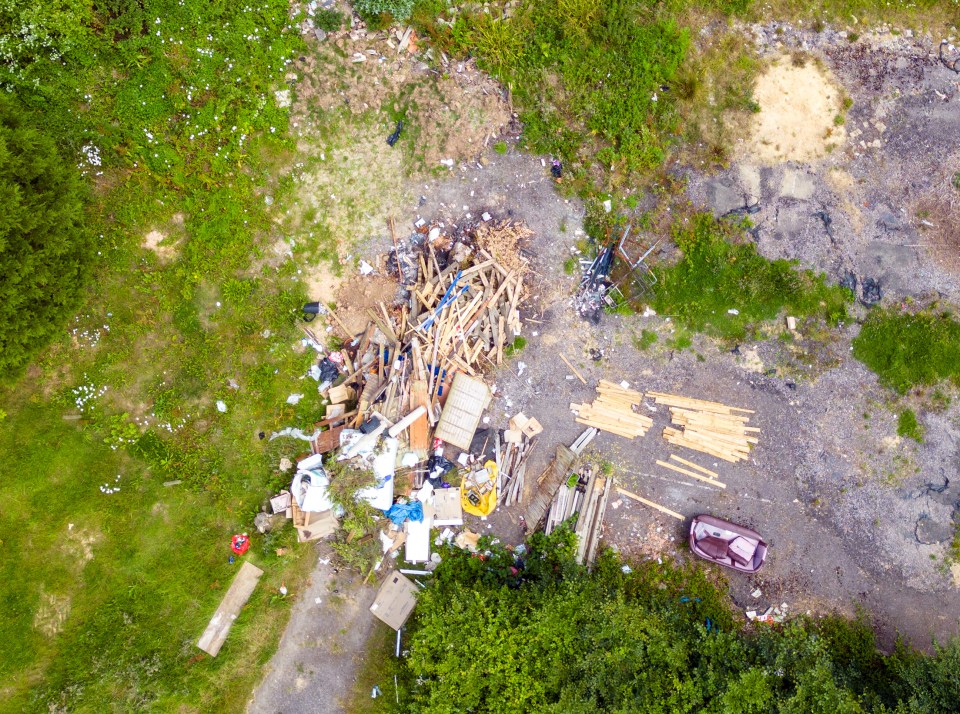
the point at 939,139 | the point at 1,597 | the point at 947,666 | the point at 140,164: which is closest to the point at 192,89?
the point at 140,164

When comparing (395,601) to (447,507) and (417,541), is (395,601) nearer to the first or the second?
(417,541)

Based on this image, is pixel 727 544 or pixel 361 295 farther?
pixel 361 295

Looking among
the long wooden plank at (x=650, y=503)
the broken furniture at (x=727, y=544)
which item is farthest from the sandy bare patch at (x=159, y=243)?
the broken furniture at (x=727, y=544)

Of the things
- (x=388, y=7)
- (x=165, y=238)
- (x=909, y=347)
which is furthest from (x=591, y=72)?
(x=165, y=238)

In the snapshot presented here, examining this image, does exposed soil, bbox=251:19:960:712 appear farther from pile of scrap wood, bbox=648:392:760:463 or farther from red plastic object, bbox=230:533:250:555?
red plastic object, bbox=230:533:250:555

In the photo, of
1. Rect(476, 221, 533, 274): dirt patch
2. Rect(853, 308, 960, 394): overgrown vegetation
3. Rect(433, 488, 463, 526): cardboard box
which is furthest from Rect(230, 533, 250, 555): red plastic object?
Rect(853, 308, 960, 394): overgrown vegetation
